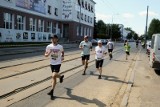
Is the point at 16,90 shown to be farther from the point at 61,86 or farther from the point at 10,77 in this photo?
the point at 10,77

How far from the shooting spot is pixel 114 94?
31.4ft

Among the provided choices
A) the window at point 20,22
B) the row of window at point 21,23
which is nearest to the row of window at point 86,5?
the row of window at point 21,23

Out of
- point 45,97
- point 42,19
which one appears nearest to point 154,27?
point 42,19

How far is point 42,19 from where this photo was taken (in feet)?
175

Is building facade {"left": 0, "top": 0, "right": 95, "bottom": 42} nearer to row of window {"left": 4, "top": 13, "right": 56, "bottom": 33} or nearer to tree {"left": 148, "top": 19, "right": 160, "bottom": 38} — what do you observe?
row of window {"left": 4, "top": 13, "right": 56, "bottom": 33}

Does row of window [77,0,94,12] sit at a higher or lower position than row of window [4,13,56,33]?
higher

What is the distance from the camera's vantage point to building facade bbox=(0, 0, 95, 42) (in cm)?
4094

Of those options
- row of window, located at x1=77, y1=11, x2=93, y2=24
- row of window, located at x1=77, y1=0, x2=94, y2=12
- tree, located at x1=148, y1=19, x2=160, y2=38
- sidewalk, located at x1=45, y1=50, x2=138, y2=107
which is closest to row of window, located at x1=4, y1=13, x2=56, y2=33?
row of window, located at x1=77, y1=11, x2=93, y2=24

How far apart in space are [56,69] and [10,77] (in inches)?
131

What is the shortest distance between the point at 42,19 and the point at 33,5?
555 centimetres

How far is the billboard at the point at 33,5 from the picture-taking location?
145ft

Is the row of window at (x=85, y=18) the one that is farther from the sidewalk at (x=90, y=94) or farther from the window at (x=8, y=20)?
the sidewalk at (x=90, y=94)

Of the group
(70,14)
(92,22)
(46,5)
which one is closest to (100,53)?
(46,5)

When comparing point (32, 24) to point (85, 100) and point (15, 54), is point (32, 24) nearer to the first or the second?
point (15, 54)
